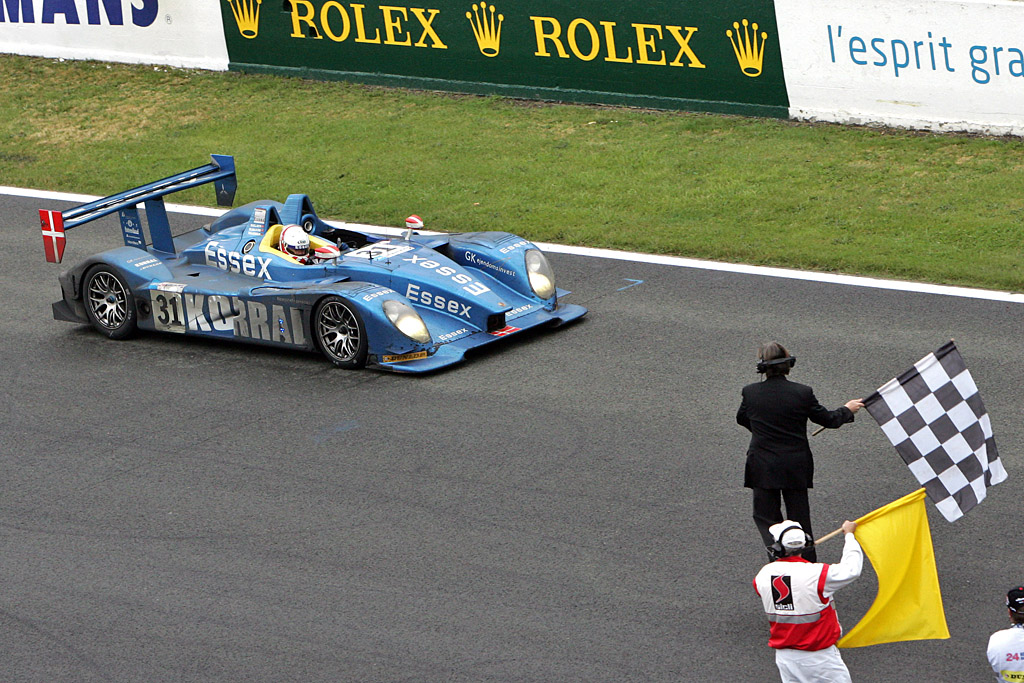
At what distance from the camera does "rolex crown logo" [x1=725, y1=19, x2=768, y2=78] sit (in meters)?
18.5

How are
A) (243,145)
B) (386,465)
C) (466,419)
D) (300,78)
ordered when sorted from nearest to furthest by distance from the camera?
1. (386,465)
2. (466,419)
3. (243,145)
4. (300,78)

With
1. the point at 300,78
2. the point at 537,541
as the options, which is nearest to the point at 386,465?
the point at 537,541

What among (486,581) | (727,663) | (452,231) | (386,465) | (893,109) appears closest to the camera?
(727,663)

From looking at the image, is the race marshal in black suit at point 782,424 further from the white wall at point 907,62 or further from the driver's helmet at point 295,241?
the white wall at point 907,62

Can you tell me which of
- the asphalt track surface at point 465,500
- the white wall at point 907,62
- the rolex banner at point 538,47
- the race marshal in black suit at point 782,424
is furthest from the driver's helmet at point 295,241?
the white wall at point 907,62

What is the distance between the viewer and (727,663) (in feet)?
24.7

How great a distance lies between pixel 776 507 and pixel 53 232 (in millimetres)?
7533

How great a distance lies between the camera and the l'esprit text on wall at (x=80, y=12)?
899 inches

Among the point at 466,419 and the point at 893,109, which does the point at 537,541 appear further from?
the point at 893,109

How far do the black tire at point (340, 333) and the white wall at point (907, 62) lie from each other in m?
9.04

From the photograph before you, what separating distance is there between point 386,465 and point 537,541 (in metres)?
1.69

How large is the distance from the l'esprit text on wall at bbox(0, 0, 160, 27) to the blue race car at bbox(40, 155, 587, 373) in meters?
10.1

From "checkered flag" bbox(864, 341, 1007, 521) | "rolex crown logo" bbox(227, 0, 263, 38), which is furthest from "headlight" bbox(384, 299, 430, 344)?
"rolex crown logo" bbox(227, 0, 263, 38)

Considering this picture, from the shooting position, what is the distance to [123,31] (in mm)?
23234
